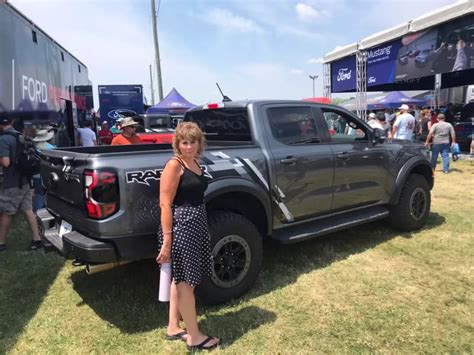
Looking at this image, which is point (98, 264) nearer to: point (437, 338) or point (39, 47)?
point (437, 338)

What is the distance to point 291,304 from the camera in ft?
12.2

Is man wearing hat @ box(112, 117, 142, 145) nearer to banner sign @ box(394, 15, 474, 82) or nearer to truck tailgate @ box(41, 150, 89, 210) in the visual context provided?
truck tailgate @ box(41, 150, 89, 210)

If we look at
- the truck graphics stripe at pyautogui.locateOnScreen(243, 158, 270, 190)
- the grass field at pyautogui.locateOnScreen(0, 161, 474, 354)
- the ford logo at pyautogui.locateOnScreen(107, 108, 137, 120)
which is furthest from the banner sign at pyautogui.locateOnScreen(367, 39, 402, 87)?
the truck graphics stripe at pyautogui.locateOnScreen(243, 158, 270, 190)

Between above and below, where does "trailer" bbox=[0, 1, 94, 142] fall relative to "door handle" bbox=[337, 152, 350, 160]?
above

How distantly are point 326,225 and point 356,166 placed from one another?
2.74ft

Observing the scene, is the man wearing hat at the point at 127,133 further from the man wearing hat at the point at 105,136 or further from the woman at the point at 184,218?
the man wearing hat at the point at 105,136

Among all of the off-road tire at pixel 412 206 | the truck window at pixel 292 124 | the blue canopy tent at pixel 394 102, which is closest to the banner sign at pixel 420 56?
the blue canopy tent at pixel 394 102

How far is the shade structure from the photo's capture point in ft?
65.8

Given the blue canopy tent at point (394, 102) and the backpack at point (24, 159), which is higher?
the blue canopy tent at point (394, 102)

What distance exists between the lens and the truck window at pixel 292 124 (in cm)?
432

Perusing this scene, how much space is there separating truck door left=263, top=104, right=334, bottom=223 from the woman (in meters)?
1.31

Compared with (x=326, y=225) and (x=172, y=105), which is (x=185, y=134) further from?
(x=172, y=105)

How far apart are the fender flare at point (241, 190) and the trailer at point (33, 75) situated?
11.5 feet

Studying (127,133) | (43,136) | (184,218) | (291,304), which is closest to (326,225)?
(291,304)
